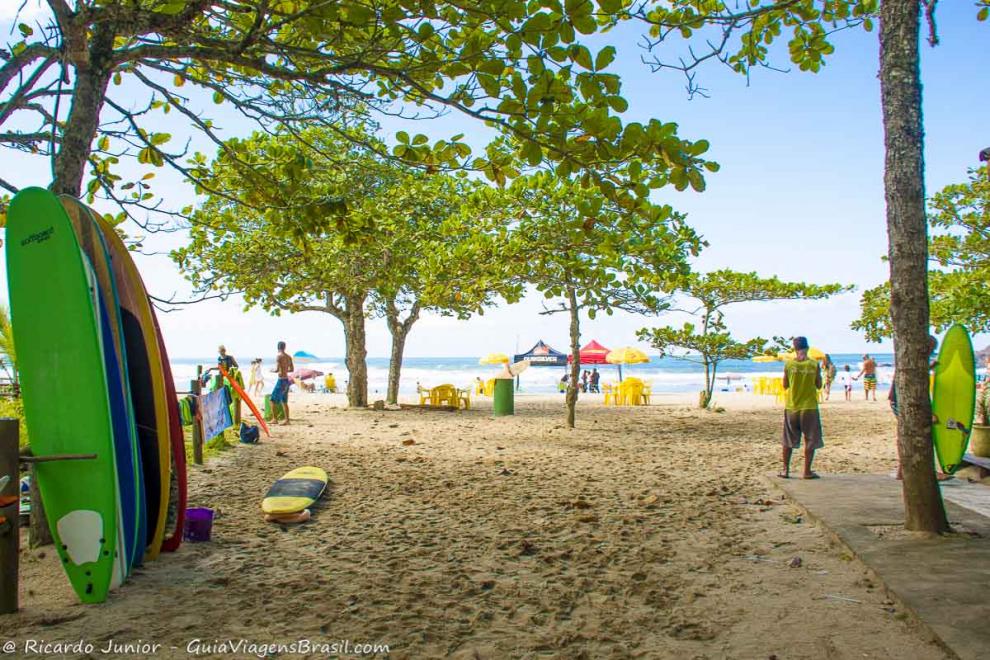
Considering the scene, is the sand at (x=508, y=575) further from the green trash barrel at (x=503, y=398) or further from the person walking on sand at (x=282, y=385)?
the green trash barrel at (x=503, y=398)

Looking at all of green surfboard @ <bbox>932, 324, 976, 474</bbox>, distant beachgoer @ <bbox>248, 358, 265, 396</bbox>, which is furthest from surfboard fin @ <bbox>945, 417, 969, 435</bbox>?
distant beachgoer @ <bbox>248, 358, 265, 396</bbox>

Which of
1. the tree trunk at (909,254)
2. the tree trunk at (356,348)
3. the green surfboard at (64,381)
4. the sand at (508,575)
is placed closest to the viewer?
the sand at (508,575)

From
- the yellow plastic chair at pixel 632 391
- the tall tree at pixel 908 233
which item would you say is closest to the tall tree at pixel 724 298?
the yellow plastic chair at pixel 632 391

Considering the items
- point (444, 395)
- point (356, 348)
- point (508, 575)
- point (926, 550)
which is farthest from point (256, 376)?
point (926, 550)

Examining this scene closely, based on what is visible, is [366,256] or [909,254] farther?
[366,256]

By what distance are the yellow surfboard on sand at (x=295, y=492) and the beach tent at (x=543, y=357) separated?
25680mm

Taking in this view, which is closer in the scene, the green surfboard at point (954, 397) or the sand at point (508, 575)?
the sand at point (508, 575)

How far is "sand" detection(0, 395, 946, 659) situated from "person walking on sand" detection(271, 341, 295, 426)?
16.2 feet

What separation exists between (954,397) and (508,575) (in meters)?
4.77

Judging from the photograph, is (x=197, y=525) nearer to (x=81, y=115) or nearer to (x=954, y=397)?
(x=81, y=115)

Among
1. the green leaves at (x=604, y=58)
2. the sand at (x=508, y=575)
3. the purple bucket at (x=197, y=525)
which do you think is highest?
the green leaves at (x=604, y=58)

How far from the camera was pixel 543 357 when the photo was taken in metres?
33.6

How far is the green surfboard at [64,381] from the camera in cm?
355

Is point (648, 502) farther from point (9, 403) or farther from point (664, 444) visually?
point (9, 403)
